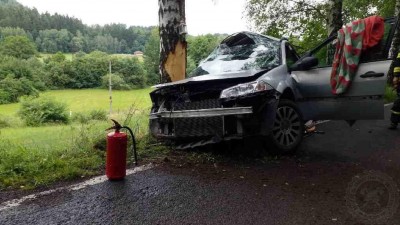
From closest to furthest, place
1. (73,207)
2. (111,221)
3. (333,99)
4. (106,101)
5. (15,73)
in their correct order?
(111,221), (73,207), (333,99), (106,101), (15,73)

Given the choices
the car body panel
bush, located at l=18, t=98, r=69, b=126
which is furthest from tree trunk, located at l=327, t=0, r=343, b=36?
bush, located at l=18, t=98, r=69, b=126

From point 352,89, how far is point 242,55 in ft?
6.25

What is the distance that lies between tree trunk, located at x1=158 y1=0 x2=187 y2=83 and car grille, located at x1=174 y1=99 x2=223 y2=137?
4.46 feet

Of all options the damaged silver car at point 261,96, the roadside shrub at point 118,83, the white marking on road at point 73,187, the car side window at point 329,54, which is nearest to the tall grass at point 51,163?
the white marking on road at point 73,187

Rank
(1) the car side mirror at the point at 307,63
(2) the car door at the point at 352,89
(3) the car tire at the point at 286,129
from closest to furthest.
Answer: (3) the car tire at the point at 286,129 → (2) the car door at the point at 352,89 → (1) the car side mirror at the point at 307,63

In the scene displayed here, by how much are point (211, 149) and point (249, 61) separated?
5.35 ft

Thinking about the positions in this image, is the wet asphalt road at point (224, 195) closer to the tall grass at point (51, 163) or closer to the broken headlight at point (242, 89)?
the tall grass at point (51, 163)

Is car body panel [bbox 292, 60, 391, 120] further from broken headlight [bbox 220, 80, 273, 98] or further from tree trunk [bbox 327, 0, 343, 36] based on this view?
tree trunk [bbox 327, 0, 343, 36]

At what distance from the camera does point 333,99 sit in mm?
5559

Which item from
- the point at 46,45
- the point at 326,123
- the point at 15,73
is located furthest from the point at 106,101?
the point at 326,123

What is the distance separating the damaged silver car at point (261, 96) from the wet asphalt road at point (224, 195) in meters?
0.51

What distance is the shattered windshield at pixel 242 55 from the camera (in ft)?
18.2

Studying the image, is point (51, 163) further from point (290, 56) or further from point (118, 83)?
point (118, 83)

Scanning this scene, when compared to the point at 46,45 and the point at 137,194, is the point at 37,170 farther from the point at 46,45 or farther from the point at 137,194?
the point at 46,45
